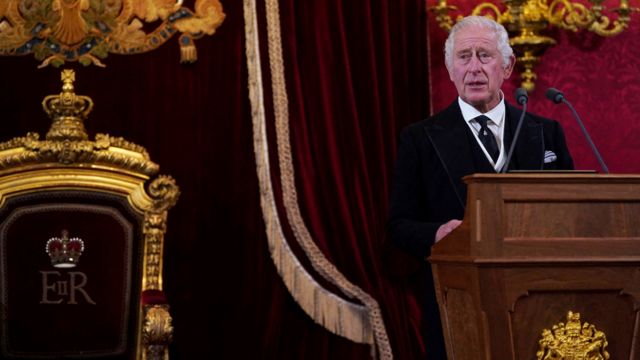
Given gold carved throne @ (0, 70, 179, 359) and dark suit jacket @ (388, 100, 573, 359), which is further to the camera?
gold carved throne @ (0, 70, 179, 359)

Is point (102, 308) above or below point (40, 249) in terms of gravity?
below

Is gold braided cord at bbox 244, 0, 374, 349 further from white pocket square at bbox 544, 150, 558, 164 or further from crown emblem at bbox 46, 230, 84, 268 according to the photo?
white pocket square at bbox 544, 150, 558, 164

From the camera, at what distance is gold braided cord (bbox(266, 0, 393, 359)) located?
3.24 meters

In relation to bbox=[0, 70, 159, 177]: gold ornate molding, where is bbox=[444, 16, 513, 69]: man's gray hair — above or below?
above

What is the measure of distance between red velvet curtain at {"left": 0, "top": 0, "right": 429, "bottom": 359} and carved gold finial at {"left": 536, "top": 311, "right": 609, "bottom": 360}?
5.12 feet

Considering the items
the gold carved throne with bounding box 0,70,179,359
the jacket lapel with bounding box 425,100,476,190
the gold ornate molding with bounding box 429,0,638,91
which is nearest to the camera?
the jacket lapel with bounding box 425,100,476,190

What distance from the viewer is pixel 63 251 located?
2.97m

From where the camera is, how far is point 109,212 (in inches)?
119

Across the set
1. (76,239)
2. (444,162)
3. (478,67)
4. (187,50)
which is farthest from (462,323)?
(187,50)

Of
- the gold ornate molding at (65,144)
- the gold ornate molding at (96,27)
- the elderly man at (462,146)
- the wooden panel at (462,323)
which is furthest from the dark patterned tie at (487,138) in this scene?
the gold ornate molding at (96,27)

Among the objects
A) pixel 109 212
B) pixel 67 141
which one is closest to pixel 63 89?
pixel 67 141

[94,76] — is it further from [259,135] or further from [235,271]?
[235,271]

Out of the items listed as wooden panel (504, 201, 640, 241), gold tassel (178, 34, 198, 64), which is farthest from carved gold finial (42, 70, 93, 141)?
wooden panel (504, 201, 640, 241)

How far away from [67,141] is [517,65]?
165 cm
